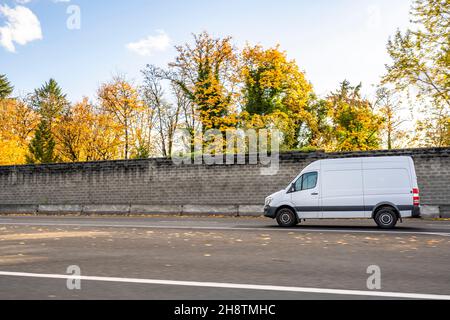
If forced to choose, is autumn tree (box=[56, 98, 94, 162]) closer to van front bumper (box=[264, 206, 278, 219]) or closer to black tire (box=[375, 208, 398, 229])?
van front bumper (box=[264, 206, 278, 219])

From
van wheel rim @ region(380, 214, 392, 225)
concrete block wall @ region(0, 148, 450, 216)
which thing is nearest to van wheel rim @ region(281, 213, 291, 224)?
van wheel rim @ region(380, 214, 392, 225)

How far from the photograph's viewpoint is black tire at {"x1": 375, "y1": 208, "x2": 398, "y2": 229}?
14.5 metres

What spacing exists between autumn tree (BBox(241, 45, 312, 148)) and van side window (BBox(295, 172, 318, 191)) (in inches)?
940

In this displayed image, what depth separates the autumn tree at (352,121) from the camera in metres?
48.0

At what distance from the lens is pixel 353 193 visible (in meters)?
15.0

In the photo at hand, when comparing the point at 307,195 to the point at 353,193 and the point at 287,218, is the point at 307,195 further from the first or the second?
the point at 353,193

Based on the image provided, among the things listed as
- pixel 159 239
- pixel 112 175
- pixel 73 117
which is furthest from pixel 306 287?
pixel 73 117

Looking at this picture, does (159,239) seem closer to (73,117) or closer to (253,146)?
(253,146)

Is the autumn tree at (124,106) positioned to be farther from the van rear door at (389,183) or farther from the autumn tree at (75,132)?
the van rear door at (389,183)

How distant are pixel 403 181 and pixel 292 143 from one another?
27224 mm

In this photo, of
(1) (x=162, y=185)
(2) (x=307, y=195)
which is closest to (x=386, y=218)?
(2) (x=307, y=195)

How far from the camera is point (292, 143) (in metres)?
41.7

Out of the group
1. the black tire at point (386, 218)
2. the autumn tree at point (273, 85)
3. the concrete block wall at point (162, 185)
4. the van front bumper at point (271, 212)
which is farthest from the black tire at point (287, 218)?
the autumn tree at point (273, 85)
